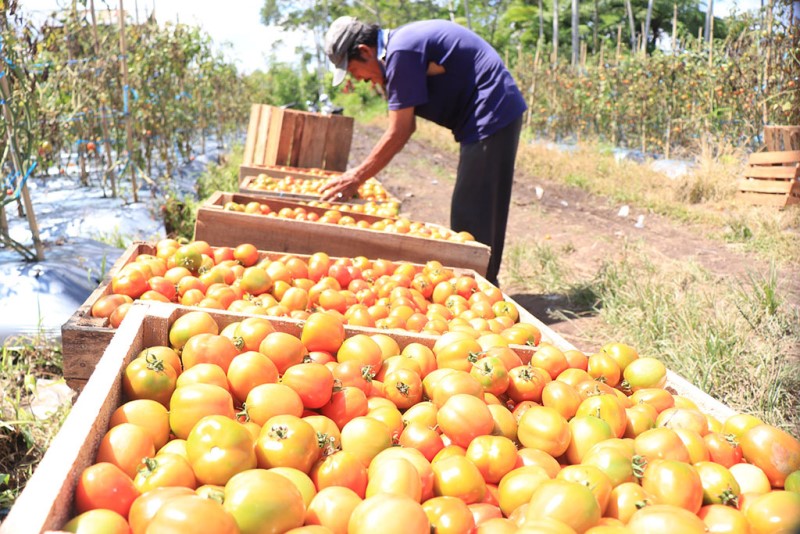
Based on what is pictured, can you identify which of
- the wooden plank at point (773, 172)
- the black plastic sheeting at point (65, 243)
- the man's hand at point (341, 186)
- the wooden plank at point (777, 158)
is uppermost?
the wooden plank at point (777, 158)

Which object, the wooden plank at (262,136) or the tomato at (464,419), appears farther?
the wooden plank at (262,136)

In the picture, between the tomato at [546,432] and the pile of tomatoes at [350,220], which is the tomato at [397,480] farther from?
the pile of tomatoes at [350,220]

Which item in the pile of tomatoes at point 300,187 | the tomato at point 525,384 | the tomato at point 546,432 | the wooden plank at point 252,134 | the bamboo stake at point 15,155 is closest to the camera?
the tomato at point 546,432

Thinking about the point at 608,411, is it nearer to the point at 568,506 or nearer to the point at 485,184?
the point at 568,506

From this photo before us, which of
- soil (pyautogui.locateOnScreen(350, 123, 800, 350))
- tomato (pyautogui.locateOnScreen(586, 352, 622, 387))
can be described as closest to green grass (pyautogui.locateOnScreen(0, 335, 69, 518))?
tomato (pyautogui.locateOnScreen(586, 352, 622, 387))

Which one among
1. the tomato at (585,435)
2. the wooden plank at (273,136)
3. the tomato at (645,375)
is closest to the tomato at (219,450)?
the tomato at (585,435)

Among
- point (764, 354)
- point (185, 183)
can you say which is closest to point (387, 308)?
point (764, 354)

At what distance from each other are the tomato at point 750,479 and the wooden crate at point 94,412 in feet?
1.42

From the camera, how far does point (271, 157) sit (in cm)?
684

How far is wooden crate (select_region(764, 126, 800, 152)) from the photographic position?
7875 mm

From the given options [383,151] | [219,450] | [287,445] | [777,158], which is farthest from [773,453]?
[777,158]

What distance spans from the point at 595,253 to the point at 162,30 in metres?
7.50

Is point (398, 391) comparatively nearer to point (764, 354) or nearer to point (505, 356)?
point (505, 356)

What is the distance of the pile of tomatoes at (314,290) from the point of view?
96.3 inches
